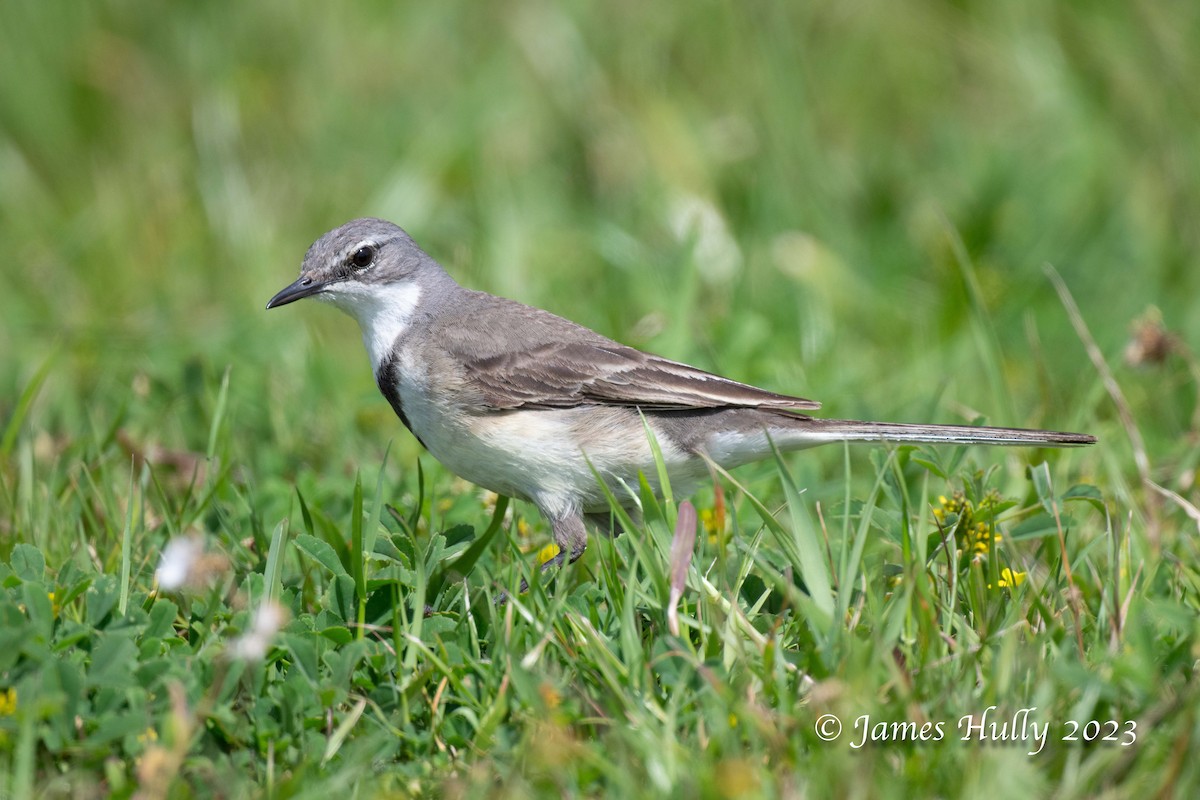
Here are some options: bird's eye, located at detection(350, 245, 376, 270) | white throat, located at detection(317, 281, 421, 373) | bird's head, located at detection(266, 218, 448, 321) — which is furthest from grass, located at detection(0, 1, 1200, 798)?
bird's eye, located at detection(350, 245, 376, 270)

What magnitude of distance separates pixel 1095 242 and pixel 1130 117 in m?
1.03

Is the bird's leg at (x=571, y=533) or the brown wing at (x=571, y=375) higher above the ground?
the brown wing at (x=571, y=375)

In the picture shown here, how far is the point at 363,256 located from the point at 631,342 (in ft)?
5.85

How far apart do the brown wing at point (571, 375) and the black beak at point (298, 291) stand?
0.61 m

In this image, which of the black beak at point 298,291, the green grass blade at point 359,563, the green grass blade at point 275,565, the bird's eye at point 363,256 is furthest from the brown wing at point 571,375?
the green grass blade at point 275,565

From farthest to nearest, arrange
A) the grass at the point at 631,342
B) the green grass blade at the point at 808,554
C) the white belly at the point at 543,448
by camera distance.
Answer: the white belly at the point at 543,448 → the green grass blade at the point at 808,554 → the grass at the point at 631,342

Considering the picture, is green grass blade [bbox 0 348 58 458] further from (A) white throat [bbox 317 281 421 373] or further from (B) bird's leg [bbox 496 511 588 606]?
(B) bird's leg [bbox 496 511 588 606]

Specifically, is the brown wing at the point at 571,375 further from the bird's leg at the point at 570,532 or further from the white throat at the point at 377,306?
the bird's leg at the point at 570,532

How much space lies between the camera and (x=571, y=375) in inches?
221

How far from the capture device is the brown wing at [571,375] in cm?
545

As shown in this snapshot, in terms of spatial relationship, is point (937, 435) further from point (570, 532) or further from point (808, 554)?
point (570, 532)

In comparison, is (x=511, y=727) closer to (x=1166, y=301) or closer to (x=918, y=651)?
(x=918, y=651)

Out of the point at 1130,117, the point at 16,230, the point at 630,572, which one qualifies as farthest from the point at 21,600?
the point at 1130,117

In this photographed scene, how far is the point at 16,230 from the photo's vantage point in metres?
9.86
